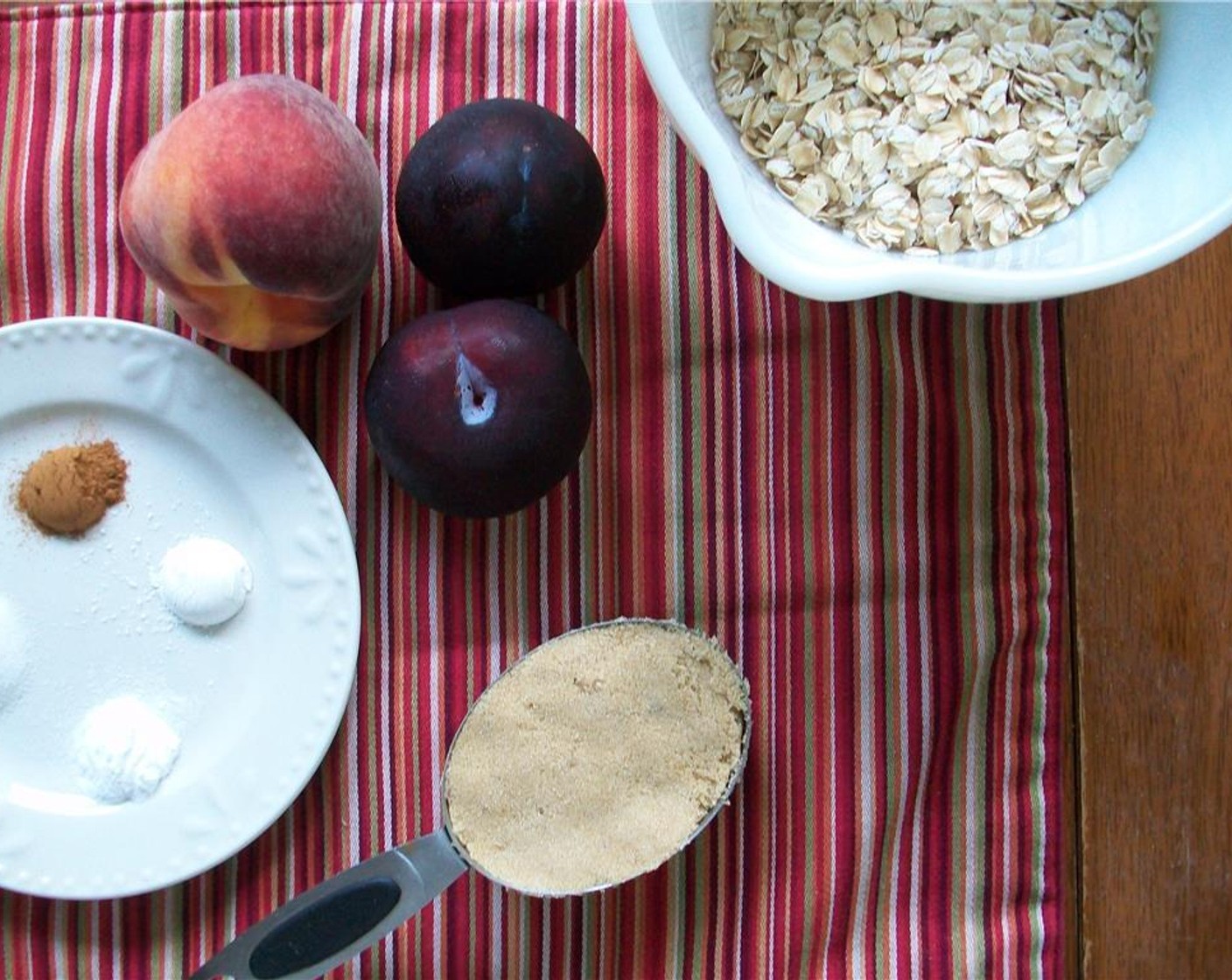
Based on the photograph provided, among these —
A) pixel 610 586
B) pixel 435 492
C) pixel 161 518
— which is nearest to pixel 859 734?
pixel 610 586

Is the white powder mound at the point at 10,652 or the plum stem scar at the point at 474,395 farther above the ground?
the plum stem scar at the point at 474,395

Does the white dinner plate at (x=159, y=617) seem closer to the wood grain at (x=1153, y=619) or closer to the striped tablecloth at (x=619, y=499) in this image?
the striped tablecloth at (x=619, y=499)

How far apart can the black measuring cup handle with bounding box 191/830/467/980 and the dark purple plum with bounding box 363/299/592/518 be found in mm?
177

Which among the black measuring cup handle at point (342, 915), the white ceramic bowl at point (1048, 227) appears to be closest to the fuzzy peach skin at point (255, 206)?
the white ceramic bowl at point (1048, 227)

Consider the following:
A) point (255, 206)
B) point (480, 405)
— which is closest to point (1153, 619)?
point (480, 405)

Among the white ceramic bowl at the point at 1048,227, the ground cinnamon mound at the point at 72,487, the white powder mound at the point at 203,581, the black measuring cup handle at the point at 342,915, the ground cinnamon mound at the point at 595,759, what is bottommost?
the black measuring cup handle at the point at 342,915

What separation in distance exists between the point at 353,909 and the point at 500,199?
34 cm

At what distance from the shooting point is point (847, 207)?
55 centimetres

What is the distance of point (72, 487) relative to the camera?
59 centimetres

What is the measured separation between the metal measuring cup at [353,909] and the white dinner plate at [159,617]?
0.05m

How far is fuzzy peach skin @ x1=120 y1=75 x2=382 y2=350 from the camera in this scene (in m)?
0.51

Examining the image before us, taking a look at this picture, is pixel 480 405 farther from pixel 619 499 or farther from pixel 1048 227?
pixel 1048 227

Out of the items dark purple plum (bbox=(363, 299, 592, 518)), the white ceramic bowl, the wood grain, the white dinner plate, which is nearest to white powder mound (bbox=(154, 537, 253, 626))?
the white dinner plate

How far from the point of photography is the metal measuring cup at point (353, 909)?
1.89 feet
